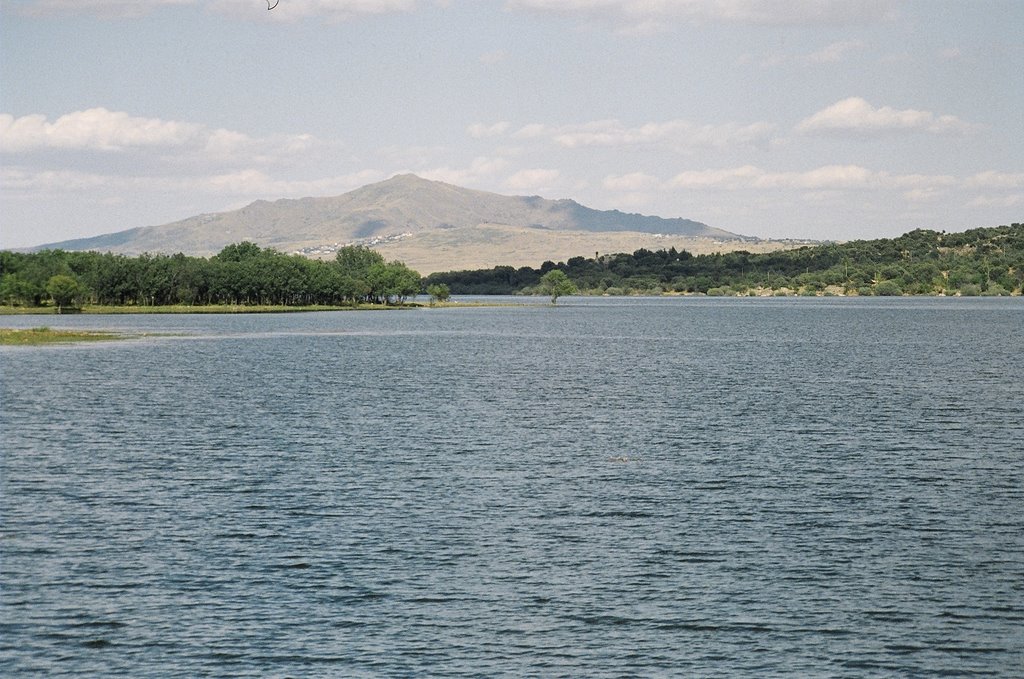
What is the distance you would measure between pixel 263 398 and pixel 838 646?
7195 centimetres

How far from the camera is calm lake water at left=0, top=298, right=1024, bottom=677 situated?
3161cm

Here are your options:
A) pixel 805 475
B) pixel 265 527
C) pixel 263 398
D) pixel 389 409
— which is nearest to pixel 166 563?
pixel 265 527

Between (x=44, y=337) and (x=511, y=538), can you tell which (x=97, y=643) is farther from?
(x=44, y=337)

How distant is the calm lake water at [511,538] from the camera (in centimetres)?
3161

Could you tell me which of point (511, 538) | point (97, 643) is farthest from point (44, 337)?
point (97, 643)

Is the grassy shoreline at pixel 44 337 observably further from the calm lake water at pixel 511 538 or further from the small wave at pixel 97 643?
the small wave at pixel 97 643

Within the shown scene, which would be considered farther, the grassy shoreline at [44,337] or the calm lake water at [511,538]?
the grassy shoreline at [44,337]

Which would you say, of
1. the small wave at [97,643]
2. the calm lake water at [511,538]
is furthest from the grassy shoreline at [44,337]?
the small wave at [97,643]

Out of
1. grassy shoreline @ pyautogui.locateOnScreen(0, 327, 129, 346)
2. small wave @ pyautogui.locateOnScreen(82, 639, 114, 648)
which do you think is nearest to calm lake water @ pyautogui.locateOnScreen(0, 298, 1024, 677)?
small wave @ pyautogui.locateOnScreen(82, 639, 114, 648)

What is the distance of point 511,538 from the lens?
1706 inches

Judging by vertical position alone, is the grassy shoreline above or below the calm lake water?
above

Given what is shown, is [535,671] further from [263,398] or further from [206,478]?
[263,398]

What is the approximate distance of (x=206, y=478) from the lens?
185 ft

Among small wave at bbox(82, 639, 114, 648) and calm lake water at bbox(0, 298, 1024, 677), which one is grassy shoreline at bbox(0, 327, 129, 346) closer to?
calm lake water at bbox(0, 298, 1024, 677)
